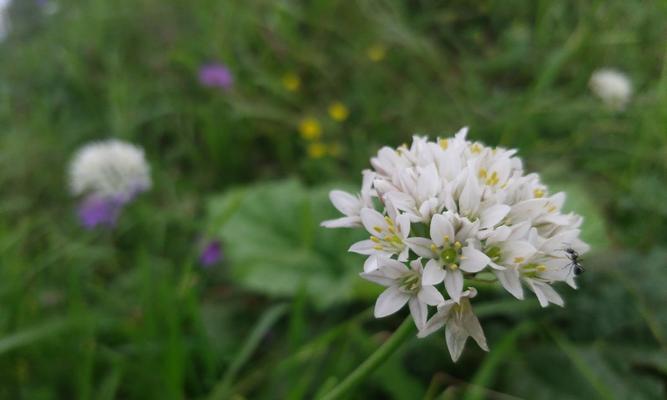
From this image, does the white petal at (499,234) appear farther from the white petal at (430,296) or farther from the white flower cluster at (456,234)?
the white petal at (430,296)

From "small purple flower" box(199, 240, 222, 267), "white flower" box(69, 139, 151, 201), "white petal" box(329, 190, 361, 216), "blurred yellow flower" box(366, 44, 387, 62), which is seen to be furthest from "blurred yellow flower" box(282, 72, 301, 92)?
"white petal" box(329, 190, 361, 216)

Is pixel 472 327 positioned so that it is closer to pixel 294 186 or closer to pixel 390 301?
pixel 390 301

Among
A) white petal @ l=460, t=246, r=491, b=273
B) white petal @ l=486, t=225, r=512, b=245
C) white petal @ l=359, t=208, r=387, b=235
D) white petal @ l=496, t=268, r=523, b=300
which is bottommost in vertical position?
white petal @ l=359, t=208, r=387, b=235

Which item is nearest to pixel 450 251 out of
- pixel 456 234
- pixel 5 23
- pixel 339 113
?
pixel 456 234

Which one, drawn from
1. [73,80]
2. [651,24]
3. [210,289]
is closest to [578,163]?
[651,24]

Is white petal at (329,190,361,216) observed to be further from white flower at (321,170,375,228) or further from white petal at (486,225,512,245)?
white petal at (486,225,512,245)

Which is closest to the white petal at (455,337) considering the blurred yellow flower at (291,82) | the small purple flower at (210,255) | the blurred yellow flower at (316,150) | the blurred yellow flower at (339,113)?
the small purple flower at (210,255)

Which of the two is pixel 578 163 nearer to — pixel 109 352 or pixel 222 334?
pixel 222 334
